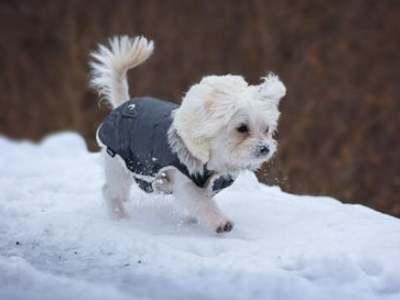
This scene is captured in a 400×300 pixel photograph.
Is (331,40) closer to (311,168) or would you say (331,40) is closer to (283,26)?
(283,26)

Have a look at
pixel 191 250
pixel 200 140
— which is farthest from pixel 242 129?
pixel 191 250

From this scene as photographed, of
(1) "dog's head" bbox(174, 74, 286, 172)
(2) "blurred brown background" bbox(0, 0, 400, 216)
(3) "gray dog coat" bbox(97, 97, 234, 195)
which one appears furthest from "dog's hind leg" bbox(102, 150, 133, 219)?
(2) "blurred brown background" bbox(0, 0, 400, 216)

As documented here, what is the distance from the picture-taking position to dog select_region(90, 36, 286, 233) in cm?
441

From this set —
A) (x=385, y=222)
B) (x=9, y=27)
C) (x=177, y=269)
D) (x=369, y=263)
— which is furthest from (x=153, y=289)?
(x=9, y=27)

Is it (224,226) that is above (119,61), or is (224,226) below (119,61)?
below

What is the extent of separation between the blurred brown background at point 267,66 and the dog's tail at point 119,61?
559cm

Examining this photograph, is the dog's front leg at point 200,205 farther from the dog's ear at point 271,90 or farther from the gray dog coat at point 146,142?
the dog's ear at point 271,90

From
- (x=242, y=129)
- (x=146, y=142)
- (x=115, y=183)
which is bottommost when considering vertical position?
(x=115, y=183)

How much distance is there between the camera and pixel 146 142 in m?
Result: 4.75

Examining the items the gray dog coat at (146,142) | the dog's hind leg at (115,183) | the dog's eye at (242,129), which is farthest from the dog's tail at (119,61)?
the dog's eye at (242,129)

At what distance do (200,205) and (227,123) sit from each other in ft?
1.69

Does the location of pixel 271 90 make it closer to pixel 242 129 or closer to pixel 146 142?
pixel 242 129

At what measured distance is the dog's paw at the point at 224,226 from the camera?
4.41 meters

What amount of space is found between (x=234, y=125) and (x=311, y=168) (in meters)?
7.63
